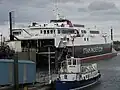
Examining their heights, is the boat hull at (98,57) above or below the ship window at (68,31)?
below

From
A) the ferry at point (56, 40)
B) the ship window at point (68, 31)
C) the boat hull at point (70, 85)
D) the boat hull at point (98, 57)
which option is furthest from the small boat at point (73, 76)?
the boat hull at point (98, 57)

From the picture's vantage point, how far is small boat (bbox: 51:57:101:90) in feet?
132

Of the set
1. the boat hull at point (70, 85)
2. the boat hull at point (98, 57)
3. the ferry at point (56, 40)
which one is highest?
the ferry at point (56, 40)

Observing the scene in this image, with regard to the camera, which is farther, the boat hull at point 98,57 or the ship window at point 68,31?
the boat hull at point 98,57

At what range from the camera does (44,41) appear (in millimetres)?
71438

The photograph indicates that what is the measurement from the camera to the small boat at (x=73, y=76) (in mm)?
40094

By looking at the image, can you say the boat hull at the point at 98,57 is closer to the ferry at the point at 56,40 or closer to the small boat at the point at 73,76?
the ferry at the point at 56,40

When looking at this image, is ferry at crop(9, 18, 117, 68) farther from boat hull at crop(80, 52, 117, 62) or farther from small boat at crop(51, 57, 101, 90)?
small boat at crop(51, 57, 101, 90)

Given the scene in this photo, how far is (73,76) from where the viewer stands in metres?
41.6

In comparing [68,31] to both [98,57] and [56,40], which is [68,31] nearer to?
[56,40]

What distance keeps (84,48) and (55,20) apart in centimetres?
1024

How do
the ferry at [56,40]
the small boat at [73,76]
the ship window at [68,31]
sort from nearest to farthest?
the small boat at [73,76] < the ferry at [56,40] < the ship window at [68,31]

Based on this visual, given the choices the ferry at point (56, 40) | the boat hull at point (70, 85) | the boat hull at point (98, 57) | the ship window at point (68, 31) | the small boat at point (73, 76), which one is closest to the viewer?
the boat hull at point (70, 85)

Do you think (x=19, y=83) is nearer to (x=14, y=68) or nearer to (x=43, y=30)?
(x=14, y=68)
